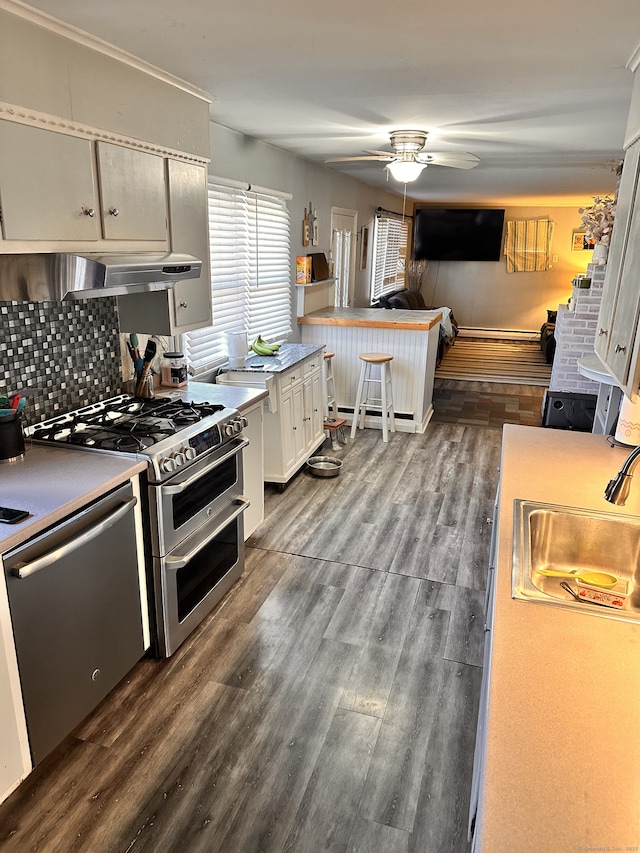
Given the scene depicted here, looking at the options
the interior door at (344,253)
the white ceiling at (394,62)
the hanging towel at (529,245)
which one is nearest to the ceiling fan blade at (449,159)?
the white ceiling at (394,62)

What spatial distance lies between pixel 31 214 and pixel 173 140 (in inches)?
39.3

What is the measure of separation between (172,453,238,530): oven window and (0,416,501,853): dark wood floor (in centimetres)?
61

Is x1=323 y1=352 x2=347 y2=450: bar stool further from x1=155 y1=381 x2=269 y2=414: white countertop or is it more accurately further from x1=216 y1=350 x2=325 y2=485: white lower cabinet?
x1=155 y1=381 x2=269 y2=414: white countertop

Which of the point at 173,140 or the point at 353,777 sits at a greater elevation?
the point at 173,140

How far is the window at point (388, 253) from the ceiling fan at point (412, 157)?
4.18 meters

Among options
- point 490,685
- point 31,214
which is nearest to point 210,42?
point 31,214

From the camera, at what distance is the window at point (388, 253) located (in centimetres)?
830

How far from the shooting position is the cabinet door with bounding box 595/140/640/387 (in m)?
1.60

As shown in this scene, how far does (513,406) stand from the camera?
6641 millimetres

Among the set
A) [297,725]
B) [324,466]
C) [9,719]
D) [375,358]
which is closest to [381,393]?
[375,358]

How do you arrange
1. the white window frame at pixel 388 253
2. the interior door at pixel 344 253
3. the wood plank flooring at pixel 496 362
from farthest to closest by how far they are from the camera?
1. the white window frame at pixel 388 253
2. the wood plank flooring at pixel 496 362
3. the interior door at pixel 344 253

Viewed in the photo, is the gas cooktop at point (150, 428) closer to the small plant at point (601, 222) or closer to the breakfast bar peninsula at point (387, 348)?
the small plant at point (601, 222)

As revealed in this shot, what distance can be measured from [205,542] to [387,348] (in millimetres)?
3422

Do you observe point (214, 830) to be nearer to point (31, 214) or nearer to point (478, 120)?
point (31, 214)
